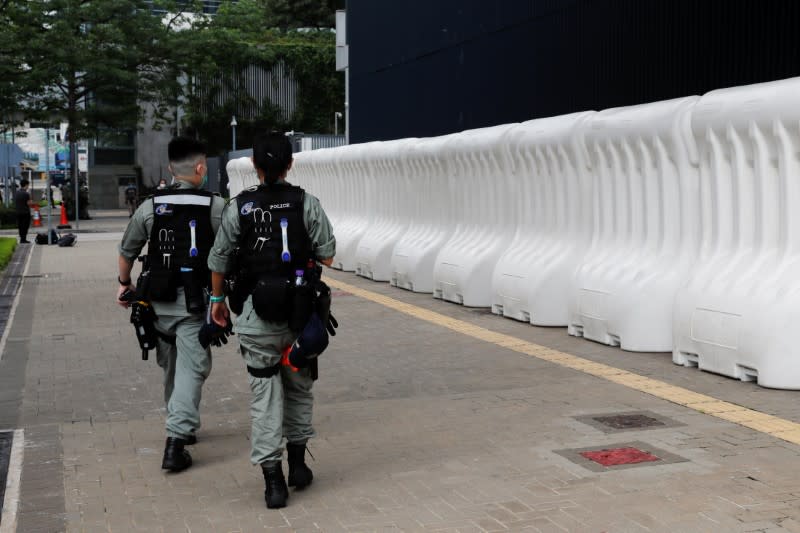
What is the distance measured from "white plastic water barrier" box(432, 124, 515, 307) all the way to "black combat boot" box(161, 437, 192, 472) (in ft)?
22.8

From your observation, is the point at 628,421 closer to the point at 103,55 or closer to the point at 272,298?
the point at 272,298

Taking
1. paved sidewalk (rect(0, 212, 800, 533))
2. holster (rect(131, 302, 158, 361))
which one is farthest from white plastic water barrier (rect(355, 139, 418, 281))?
holster (rect(131, 302, 158, 361))

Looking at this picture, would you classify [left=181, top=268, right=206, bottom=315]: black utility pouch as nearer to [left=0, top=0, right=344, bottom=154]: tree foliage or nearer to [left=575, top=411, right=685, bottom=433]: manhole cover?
[left=575, top=411, right=685, bottom=433]: manhole cover

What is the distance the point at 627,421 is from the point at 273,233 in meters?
2.67

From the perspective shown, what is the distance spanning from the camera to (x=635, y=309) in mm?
9617

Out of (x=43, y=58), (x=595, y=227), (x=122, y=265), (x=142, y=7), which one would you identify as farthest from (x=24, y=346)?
(x=142, y=7)

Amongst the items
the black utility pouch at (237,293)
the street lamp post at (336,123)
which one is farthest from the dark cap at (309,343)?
the street lamp post at (336,123)

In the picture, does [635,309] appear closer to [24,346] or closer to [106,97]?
[24,346]

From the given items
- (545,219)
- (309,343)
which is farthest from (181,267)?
(545,219)

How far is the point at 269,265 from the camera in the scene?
5.52 meters

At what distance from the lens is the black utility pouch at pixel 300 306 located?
546 cm

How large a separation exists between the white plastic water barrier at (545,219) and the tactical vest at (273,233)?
5568mm

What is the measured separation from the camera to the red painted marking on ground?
6012mm

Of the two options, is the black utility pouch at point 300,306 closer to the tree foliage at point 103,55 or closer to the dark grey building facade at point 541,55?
the dark grey building facade at point 541,55
